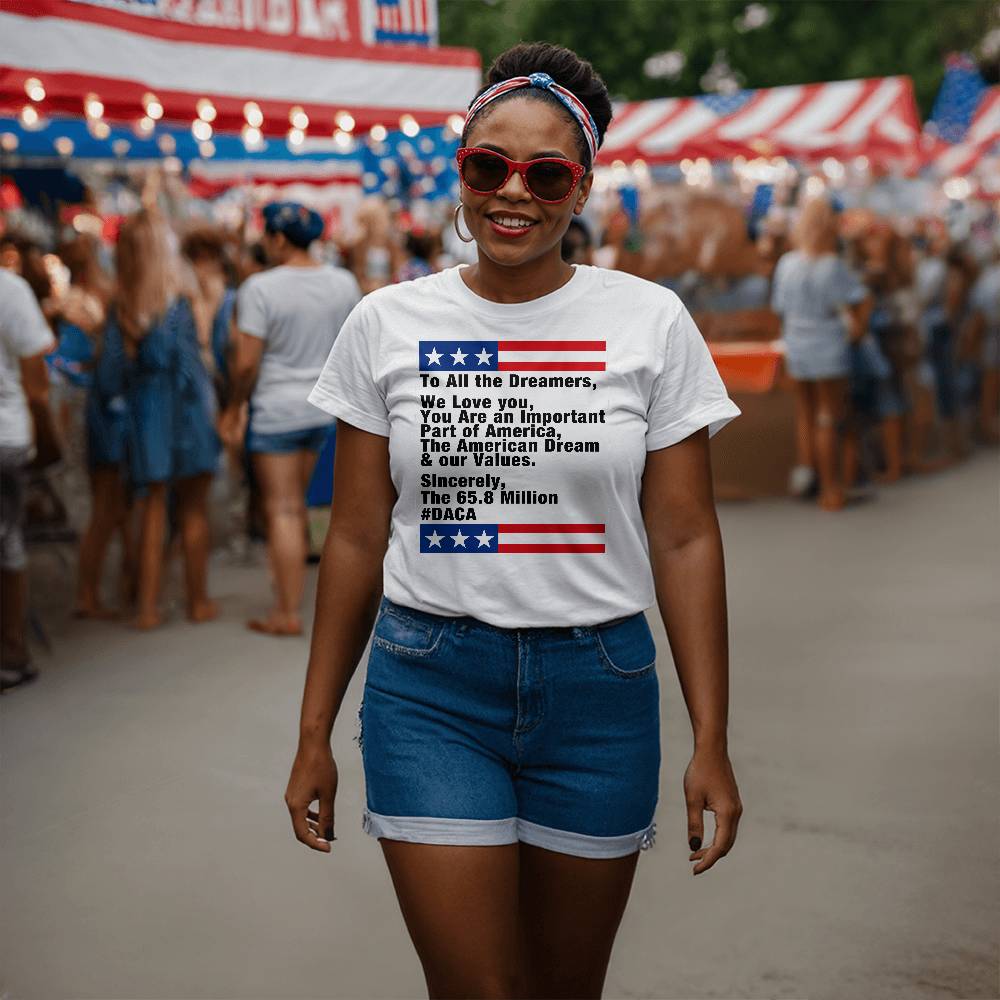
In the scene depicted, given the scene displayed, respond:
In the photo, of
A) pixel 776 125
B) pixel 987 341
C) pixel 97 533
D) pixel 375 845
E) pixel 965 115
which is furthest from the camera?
pixel 965 115

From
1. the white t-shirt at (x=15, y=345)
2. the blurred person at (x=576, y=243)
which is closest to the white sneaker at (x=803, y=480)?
the blurred person at (x=576, y=243)

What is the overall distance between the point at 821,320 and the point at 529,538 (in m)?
8.57

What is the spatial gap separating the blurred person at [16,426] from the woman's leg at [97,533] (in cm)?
116

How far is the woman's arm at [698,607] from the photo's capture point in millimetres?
2398

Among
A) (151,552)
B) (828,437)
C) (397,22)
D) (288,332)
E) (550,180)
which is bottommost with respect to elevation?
(828,437)

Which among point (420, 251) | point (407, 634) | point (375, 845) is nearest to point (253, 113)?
point (420, 251)

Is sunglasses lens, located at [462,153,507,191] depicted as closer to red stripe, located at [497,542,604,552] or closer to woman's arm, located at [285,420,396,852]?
woman's arm, located at [285,420,396,852]

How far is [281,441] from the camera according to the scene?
7.07 metres

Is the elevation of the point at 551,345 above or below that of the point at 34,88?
below

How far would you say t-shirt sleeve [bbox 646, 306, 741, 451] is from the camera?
7.75 feet

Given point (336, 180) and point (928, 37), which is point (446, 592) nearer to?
point (336, 180)

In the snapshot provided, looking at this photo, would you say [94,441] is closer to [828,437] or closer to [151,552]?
[151,552]

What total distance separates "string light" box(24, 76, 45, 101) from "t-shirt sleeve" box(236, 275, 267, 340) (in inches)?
55.6

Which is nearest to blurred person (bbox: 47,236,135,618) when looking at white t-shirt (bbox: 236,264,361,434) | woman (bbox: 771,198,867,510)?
white t-shirt (bbox: 236,264,361,434)
